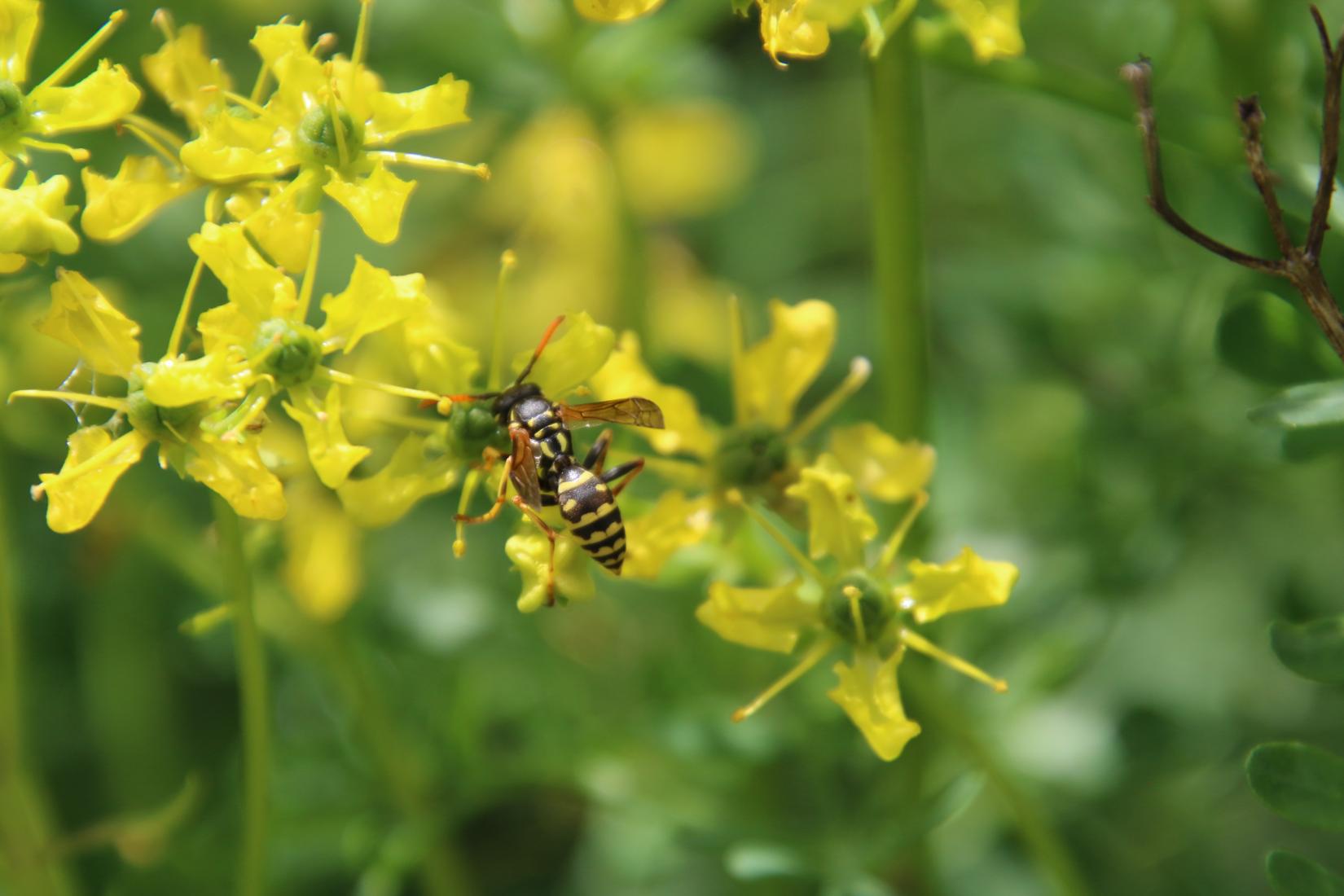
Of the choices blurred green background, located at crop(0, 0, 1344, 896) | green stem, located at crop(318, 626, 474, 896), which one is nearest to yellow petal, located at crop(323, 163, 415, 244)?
blurred green background, located at crop(0, 0, 1344, 896)

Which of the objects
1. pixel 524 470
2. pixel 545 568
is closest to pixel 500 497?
pixel 524 470

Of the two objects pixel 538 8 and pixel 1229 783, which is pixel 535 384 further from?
pixel 1229 783

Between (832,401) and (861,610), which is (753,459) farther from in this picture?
(861,610)

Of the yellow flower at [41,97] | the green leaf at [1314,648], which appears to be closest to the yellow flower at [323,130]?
the yellow flower at [41,97]

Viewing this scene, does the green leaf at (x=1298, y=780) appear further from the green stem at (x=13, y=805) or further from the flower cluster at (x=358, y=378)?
the green stem at (x=13, y=805)

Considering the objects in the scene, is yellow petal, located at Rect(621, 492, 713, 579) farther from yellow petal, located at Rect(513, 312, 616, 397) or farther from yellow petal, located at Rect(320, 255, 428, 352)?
yellow petal, located at Rect(320, 255, 428, 352)
